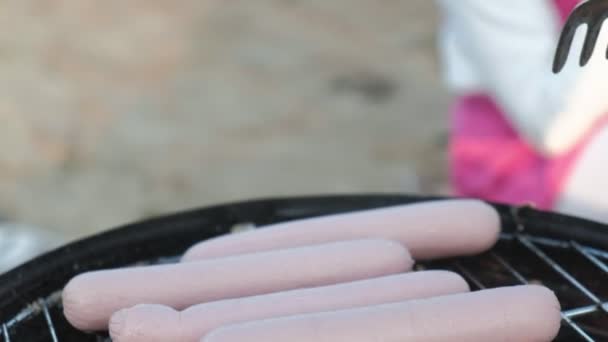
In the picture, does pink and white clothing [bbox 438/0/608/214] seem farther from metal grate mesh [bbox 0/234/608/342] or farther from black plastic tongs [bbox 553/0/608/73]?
black plastic tongs [bbox 553/0/608/73]

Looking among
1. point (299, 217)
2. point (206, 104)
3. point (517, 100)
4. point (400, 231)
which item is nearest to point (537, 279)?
point (400, 231)

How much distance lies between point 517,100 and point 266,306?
3.45ft

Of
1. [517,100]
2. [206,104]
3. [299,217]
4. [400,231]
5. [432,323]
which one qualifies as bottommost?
[432,323]

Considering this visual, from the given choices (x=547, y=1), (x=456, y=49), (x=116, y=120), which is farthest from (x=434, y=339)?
(x=116, y=120)

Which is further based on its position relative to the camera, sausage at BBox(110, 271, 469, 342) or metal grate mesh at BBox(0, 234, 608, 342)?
metal grate mesh at BBox(0, 234, 608, 342)

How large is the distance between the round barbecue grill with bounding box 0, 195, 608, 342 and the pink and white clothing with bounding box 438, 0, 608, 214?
0.57 meters

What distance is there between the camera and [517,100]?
185cm

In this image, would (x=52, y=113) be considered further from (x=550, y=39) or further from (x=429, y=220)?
(x=429, y=220)

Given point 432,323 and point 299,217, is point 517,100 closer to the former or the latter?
point 299,217

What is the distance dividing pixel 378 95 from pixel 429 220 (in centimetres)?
239

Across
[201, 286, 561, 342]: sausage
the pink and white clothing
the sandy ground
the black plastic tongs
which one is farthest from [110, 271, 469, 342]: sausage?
the sandy ground

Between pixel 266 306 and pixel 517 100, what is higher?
pixel 517 100

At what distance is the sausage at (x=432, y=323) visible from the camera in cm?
85

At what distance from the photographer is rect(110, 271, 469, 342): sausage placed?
0.89 m
